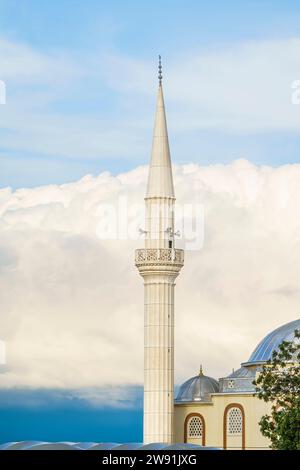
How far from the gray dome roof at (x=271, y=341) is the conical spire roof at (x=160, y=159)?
730cm

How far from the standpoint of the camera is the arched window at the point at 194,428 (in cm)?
5528

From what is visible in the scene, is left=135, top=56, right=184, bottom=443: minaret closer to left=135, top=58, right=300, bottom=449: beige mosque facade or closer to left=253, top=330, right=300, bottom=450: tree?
left=135, top=58, right=300, bottom=449: beige mosque facade

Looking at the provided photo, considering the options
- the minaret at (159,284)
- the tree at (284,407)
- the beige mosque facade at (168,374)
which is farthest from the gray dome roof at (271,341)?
the tree at (284,407)

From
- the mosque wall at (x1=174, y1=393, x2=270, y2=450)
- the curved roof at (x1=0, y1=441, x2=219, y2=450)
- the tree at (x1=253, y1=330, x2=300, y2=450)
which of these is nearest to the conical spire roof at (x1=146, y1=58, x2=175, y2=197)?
the mosque wall at (x1=174, y1=393, x2=270, y2=450)

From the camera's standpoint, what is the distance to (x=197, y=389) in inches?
2228

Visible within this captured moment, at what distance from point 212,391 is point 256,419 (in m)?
3.35

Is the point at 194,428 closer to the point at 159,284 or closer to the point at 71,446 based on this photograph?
the point at 159,284

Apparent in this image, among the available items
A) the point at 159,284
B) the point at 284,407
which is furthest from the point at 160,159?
the point at 284,407

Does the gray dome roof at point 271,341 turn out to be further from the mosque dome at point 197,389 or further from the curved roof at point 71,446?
the curved roof at point 71,446

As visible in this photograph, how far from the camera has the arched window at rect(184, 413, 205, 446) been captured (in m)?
55.3

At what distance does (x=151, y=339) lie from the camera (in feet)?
177

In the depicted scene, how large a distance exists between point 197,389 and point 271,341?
361 centimetres
